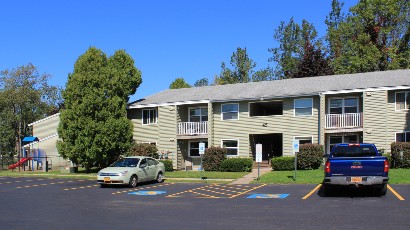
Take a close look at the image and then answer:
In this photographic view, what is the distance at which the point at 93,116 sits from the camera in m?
32.1

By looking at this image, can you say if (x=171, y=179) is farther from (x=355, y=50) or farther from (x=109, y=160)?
(x=355, y=50)

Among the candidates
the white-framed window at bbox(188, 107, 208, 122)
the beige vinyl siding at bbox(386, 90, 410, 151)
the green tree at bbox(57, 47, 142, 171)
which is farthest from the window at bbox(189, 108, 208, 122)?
the beige vinyl siding at bbox(386, 90, 410, 151)

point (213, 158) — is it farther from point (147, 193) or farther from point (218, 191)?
point (147, 193)

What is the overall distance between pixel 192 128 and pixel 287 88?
7.23 m

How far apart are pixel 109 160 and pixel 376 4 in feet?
107

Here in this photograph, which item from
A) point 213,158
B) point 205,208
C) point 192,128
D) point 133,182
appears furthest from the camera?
point 192,128

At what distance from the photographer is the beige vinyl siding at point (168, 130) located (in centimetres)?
3406

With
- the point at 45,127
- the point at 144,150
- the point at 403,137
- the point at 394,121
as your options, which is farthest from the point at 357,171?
the point at 45,127

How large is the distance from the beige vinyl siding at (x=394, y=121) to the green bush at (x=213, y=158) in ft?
32.9

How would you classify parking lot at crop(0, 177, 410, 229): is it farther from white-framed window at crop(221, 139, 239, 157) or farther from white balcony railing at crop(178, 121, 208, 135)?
white balcony railing at crop(178, 121, 208, 135)

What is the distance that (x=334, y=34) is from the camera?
53.6 m

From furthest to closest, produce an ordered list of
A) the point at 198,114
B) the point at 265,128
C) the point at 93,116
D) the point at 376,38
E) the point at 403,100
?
the point at 376,38
the point at 198,114
the point at 93,116
the point at 265,128
the point at 403,100

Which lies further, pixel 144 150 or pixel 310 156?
pixel 144 150

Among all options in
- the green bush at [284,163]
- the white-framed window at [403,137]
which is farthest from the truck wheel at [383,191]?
the white-framed window at [403,137]
